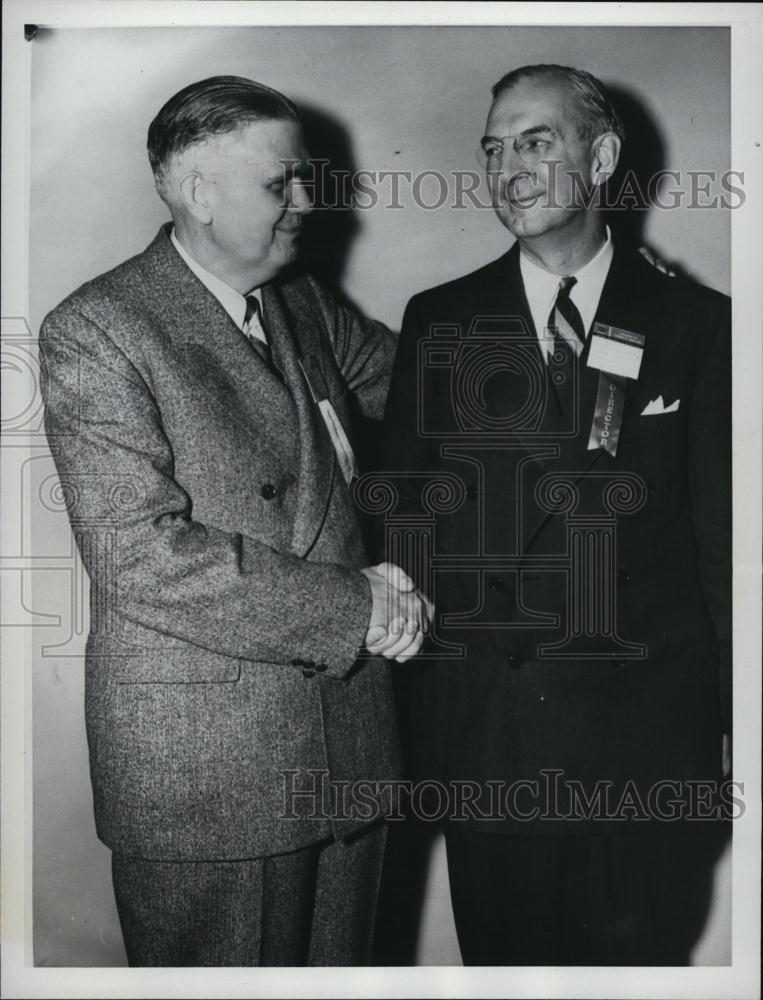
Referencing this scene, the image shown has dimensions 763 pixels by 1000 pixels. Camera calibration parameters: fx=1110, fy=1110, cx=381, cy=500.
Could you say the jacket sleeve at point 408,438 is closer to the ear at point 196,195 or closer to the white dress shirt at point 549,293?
the white dress shirt at point 549,293

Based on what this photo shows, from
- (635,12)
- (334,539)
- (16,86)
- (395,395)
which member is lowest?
(334,539)

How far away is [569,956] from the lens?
2.00 metres

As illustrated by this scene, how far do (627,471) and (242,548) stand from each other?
681mm

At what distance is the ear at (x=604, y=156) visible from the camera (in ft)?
6.34

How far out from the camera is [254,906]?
1.82 metres

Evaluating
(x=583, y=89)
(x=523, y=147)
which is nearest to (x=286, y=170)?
(x=523, y=147)

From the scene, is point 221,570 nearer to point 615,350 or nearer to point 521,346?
point 521,346

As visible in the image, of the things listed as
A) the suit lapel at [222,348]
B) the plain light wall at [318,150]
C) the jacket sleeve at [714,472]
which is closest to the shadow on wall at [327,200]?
the plain light wall at [318,150]

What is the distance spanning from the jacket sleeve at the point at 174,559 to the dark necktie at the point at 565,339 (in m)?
0.49

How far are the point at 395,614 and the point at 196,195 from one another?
30.2 inches

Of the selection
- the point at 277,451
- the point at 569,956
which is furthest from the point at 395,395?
the point at 569,956

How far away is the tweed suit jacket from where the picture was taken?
5.73ft

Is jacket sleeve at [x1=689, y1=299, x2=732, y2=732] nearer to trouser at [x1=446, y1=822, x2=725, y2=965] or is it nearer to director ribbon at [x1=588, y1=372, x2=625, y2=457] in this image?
director ribbon at [x1=588, y1=372, x2=625, y2=457]

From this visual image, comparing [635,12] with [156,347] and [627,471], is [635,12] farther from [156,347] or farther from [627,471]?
[156,347]
